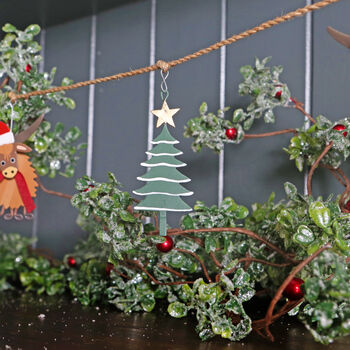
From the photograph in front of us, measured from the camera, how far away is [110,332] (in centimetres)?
92

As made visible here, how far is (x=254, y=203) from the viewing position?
4.28 ft

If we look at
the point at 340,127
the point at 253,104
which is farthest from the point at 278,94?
the point at 340,127

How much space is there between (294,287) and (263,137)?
1.81 feet

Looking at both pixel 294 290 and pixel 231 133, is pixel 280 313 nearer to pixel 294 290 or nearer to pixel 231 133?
pixel 294 290

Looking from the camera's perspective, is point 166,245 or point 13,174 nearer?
point 166,245

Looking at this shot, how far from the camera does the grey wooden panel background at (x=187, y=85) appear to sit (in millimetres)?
1246

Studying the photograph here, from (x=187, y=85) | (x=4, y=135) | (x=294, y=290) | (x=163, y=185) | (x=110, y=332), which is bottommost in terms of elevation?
(x=110, y=332)

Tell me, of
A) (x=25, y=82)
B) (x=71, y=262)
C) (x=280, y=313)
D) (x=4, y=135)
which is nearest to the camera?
(x=280, y=313)

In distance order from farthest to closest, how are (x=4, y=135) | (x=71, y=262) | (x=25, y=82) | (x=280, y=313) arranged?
(x=71, y=262)
(x=25, y=82)
(x=4, y=135)
(x=280, y=313)

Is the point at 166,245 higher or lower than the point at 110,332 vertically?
higher

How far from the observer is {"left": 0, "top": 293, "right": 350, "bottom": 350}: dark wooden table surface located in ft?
2.68

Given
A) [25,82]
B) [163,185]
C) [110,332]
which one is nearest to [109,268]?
[110,332]

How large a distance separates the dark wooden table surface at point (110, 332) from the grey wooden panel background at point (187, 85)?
0.43m

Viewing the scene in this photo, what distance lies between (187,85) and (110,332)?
794mm
